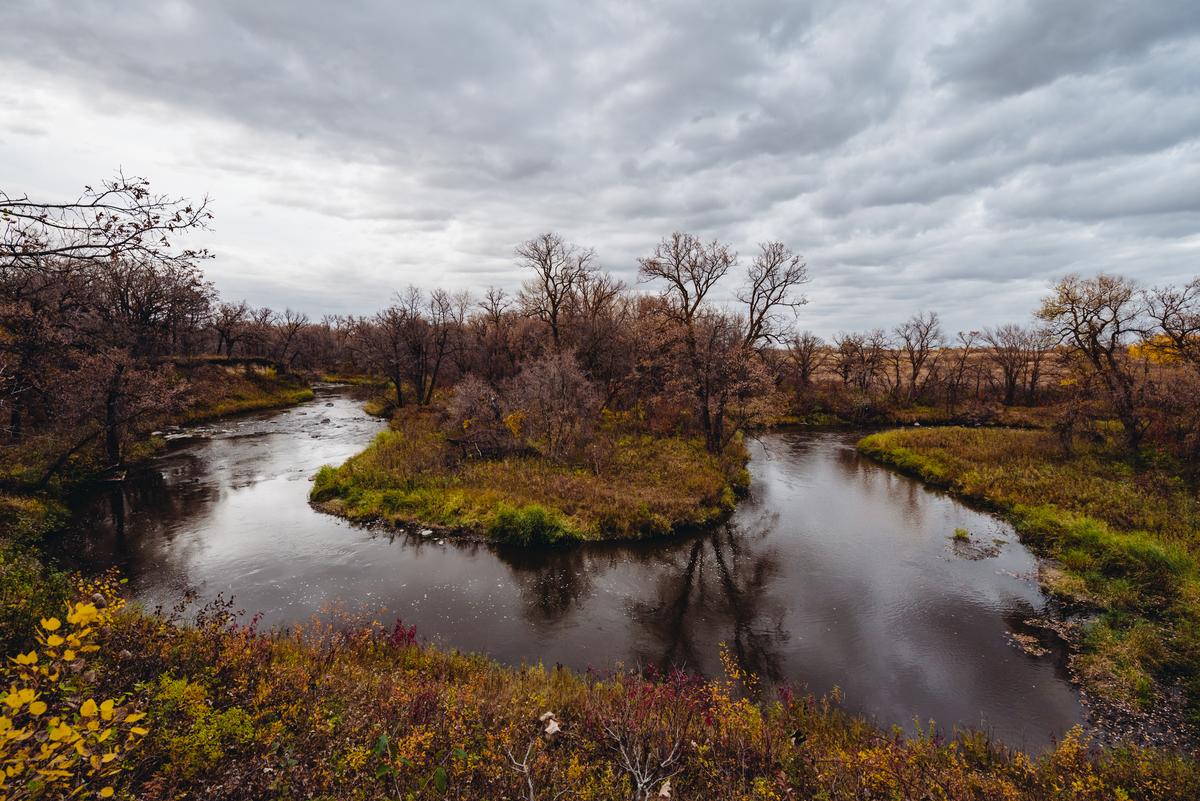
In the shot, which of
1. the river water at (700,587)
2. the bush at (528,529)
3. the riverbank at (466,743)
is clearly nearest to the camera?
the riverbank at (466,743)

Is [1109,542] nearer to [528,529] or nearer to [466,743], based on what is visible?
[528,529]

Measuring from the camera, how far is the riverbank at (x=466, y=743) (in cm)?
561

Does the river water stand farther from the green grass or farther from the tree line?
the green grass

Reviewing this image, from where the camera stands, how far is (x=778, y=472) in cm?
2952

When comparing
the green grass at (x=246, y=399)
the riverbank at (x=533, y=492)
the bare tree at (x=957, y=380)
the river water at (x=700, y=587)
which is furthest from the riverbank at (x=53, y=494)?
the bare tree at (x=957, y=380)

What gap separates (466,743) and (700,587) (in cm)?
1039

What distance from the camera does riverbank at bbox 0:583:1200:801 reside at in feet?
18.4

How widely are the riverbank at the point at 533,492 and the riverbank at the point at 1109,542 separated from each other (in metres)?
11.3

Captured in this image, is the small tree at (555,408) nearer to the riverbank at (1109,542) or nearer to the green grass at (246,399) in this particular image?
the riverbank at (1109,542)

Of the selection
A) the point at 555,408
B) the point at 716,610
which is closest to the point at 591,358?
the point at 555,408

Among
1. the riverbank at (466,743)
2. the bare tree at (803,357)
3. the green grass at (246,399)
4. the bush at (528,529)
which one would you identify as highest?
the bare tree at (803,357)

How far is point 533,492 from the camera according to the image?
2130 cm

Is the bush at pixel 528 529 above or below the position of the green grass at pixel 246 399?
below

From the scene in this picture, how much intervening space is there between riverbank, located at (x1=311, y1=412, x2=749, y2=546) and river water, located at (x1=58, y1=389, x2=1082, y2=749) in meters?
0.90
